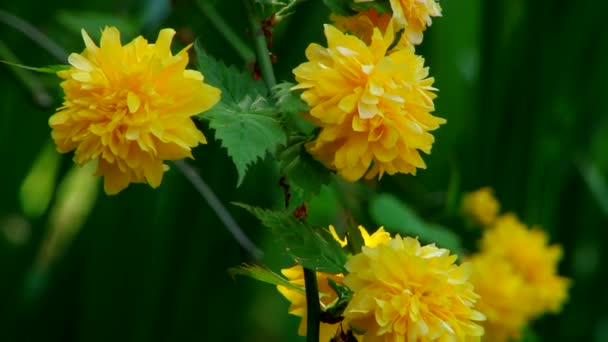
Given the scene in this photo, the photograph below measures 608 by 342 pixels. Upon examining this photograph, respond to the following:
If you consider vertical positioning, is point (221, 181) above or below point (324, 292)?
above

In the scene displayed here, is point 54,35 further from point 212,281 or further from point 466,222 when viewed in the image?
point 466,222

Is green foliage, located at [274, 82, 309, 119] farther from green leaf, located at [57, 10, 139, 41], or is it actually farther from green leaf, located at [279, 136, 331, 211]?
green leaf, located at [57, 10, 139, 41]

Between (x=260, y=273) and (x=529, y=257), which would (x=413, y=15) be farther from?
(x=529, y=257)

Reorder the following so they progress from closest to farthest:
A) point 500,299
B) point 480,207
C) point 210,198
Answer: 1. point 210,198
2. point 500,299
3. point 480,207

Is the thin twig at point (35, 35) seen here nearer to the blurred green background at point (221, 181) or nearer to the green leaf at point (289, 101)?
the blurred green background at point (221, 181)

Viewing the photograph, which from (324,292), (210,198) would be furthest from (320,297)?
(210,198)

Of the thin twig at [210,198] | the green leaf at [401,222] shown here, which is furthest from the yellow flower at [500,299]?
the thin twig at [210,198]

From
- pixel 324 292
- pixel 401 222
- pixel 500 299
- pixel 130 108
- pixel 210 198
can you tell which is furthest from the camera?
pixel 500 299
